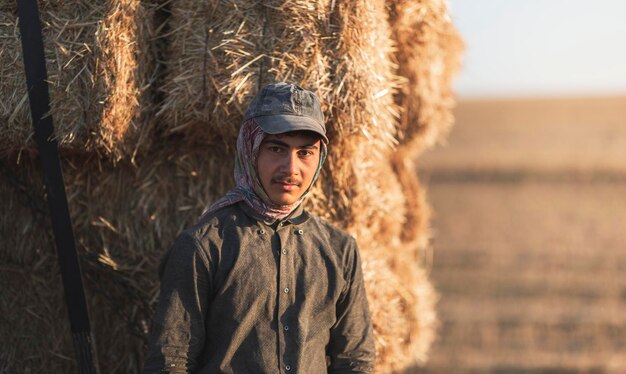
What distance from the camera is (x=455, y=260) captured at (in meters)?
14.7

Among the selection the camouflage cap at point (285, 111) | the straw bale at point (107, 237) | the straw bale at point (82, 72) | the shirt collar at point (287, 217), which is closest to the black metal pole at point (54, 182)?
the straw bale at point (82, 72)

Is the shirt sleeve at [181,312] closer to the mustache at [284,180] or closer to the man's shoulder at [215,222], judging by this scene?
the man's shoulder at [215,222]

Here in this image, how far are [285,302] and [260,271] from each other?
0.54 feet

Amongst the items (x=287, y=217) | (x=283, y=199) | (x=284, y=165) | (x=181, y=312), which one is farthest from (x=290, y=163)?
(x=181, y=312)

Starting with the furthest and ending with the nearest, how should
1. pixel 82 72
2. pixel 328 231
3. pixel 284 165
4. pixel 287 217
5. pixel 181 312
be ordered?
pixel 82 72 → pixel 328 231 → pixel 287 217 → pixel 284 165 → pixel 181 312

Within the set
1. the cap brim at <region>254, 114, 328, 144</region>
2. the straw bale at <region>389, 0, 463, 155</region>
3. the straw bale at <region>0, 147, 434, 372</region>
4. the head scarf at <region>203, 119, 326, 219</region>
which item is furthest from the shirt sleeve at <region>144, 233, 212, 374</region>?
the straw bale at <region>389, 0, 463, 155</region>

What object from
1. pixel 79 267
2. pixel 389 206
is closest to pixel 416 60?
pixel 389 206

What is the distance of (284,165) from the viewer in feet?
11.6

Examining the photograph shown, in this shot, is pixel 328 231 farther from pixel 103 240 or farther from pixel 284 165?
pixel 103 240

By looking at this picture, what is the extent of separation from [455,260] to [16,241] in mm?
10884

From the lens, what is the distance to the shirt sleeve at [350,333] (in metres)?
3.74

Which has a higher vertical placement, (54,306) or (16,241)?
(16,241)

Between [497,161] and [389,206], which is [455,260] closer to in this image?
[389,206]

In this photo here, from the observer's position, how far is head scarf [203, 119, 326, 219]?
3547 millimetres
